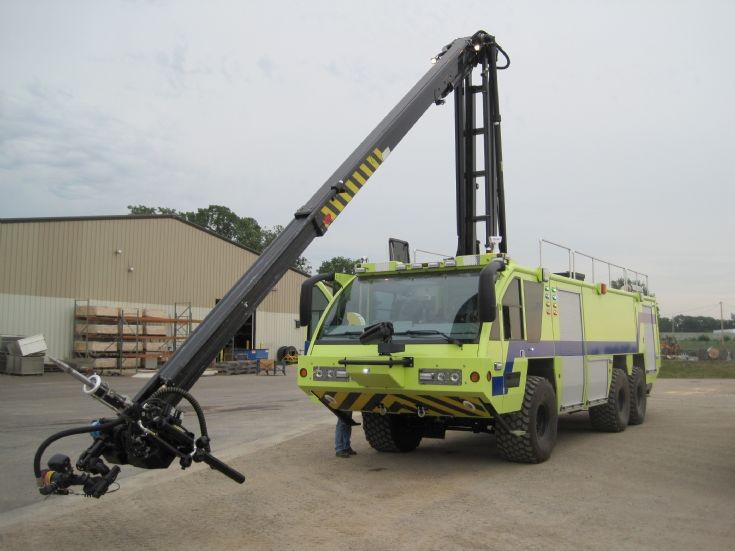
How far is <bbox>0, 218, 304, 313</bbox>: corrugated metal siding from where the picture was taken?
26.9m

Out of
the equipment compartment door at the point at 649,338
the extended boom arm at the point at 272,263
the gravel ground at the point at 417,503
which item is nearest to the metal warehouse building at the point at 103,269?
the extended boom arm at the point at 272,263

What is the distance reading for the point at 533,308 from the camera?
8.66m

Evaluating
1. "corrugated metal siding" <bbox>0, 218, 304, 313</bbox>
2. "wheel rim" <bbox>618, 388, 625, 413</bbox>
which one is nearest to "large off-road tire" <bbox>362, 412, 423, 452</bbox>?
"wheel rim" <bbox>618, 388, 625, 413</bbox>

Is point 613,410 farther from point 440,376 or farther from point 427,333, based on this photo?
point 440,376

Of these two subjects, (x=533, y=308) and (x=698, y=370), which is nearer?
(x=533, y=308)

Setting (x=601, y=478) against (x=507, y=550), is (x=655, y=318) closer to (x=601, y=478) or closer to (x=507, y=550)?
(x=601, y=478)

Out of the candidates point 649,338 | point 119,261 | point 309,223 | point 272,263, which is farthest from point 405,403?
point 119,261

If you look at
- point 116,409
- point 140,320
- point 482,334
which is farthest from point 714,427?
point 140,320

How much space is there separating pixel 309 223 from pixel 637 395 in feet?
26.8

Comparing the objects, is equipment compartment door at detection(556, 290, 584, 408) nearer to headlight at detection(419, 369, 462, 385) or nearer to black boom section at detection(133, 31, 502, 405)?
black boom section at detection(133, 31, 502, 405)

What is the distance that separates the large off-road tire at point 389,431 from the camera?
942 centimetres

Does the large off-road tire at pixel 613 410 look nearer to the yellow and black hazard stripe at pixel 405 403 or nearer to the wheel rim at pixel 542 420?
the wheel rim at pixel 542 420

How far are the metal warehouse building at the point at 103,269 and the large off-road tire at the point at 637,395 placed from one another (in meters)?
20.3

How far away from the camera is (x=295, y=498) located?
6891 millimetres
